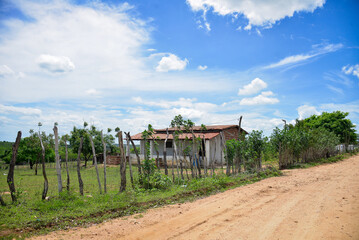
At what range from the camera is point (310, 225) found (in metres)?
5.38

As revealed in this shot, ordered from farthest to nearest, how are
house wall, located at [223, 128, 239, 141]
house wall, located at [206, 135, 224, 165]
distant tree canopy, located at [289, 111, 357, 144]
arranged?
distant tree canopy, located at [289, 111, 357, 144] < house wall, located at [223, 128, 239, 141] < house wall, located at [206, 135, 224, 165]

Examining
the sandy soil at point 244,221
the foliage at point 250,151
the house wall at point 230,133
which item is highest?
the house wall at point 230,133

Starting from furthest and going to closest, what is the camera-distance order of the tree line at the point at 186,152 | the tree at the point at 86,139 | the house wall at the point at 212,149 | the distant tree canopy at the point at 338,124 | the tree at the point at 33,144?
the distant tree canopy at the point at 338,124 < the tree at the point at 86,139 < the house wall at the point at 212,149 < the tree at the point at 33,144 < the tree line at the point at 186,152

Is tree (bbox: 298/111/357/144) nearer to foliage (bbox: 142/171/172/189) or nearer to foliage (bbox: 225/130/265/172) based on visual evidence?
foliage (bbox: 225/130/265/172)

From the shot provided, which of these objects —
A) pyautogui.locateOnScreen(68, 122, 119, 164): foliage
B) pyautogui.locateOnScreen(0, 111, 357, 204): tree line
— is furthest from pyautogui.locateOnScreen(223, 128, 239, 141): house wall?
pyautogui.locateOnScreen(68, 122, 119, 164): foliage

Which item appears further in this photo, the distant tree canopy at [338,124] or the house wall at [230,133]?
the distant tree canopy at [338,124]

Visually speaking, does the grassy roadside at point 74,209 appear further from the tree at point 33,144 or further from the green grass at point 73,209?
the tree at point 33,144

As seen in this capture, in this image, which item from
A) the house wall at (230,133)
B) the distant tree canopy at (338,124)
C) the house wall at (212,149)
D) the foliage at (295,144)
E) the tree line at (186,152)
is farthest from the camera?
the distant tree canopy at (338,124)

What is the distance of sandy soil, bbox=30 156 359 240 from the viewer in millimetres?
5000

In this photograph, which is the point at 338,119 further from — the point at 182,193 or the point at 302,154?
the point at 182,193

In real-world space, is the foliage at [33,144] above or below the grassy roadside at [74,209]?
above

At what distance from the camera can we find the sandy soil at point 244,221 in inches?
197

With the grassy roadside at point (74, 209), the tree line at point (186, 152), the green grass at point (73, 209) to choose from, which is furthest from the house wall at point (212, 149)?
the green grass at point (73, 209)

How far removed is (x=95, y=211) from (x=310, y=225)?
533cm
